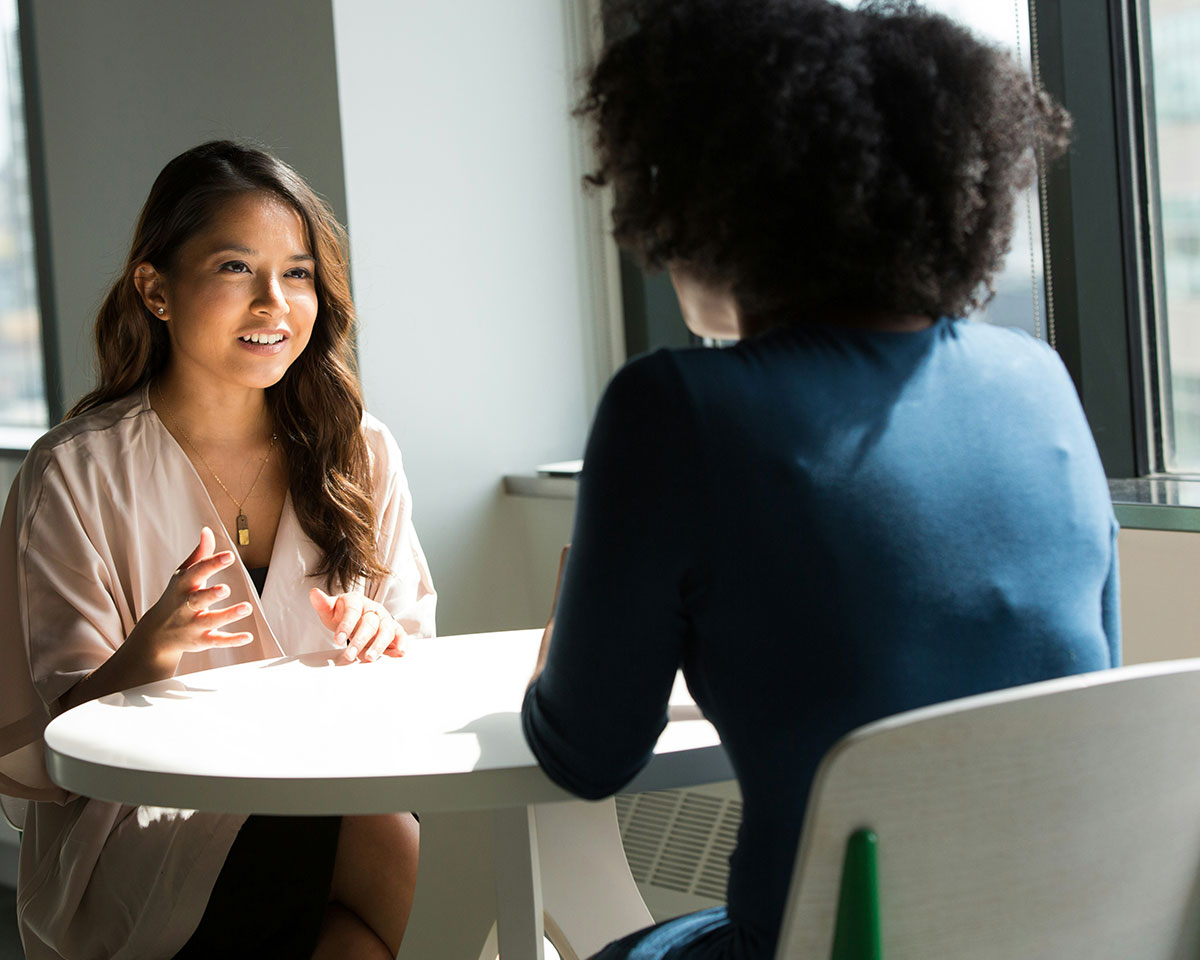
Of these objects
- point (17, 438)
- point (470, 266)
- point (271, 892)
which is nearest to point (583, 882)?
point (271, 892)

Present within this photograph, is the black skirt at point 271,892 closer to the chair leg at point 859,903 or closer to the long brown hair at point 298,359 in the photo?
the long brown hair at point 298,359

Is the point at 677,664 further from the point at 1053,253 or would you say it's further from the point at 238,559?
the point at 1053,253

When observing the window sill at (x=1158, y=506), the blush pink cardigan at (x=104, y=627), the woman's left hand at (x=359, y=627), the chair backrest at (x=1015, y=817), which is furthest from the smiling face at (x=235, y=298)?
the chair backrest at (x=1015, y=817)

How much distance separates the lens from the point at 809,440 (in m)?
0.88

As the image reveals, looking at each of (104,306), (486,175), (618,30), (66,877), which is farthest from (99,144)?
(618,30)

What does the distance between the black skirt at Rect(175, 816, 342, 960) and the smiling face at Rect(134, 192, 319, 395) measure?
0.68 meters

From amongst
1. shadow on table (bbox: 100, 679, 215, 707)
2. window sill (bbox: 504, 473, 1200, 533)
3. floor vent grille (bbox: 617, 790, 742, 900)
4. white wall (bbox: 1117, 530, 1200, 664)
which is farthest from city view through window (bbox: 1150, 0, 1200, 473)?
shadow on table (bbox: 100, 679, 215, 707)

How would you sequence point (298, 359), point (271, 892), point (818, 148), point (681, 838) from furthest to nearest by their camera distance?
point (681, 838), point (298, 359), point (271, 892), point (818, 148)

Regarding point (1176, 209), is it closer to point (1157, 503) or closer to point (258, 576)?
point (1157, 503)

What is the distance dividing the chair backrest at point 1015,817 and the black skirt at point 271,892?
1.05 m

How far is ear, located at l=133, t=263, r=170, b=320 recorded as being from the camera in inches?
79.0

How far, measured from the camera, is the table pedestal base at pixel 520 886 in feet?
4.31

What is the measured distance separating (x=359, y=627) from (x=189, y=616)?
244mm

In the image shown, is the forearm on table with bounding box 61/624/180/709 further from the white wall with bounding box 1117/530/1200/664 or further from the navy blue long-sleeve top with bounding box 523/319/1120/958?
the white wall with bounding box 1117/530/1200/664
